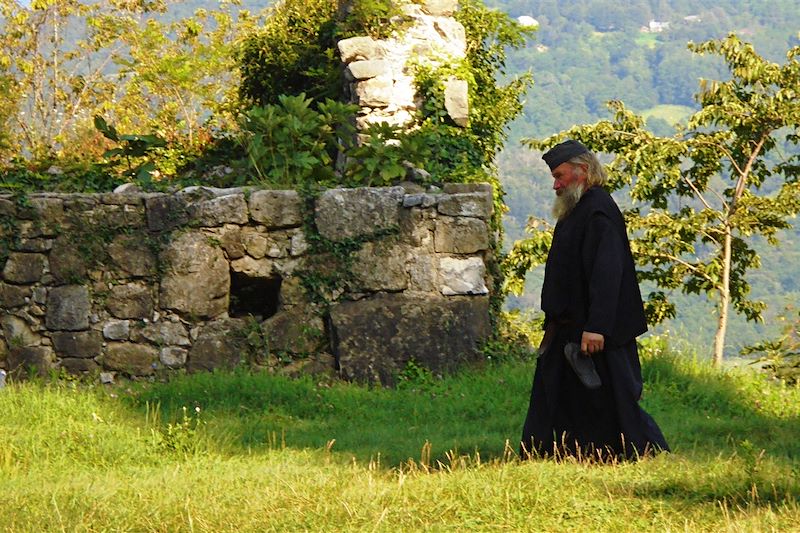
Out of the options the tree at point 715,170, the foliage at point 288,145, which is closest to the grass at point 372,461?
the foliage at point 288,145

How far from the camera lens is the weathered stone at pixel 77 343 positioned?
968 cm

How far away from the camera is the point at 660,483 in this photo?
5.47 metres

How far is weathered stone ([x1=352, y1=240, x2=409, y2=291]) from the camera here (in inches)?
388

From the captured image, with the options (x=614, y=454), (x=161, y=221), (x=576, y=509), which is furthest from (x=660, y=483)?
(x=161, y=221)

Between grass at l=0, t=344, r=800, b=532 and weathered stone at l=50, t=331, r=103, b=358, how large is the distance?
0.33 metres

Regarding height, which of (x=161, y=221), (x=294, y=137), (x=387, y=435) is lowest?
(x=387, y=435)

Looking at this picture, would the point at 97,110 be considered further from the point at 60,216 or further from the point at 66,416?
the point at 66,416

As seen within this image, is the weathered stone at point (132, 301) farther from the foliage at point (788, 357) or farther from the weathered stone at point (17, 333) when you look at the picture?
the foliage at point (788, 357)

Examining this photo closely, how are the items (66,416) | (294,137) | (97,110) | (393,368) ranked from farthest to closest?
(97,110), (294,137), (393,368), (66,416)

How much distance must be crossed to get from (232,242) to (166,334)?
0.92 metres

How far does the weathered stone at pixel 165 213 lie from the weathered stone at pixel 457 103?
9.82 ft

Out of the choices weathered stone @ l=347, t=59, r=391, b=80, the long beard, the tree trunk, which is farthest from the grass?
the tree trunk

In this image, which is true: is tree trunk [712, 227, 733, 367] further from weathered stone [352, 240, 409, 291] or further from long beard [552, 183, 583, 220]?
long beard [552, 183, 583, 220]

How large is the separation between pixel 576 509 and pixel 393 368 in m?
4.72
